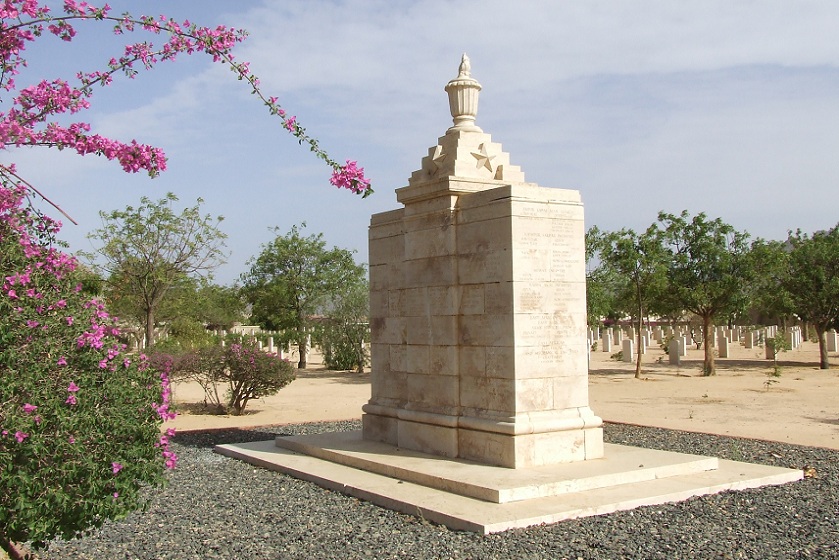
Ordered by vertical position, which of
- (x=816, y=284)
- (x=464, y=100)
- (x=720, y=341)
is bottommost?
(x=720, y=341)

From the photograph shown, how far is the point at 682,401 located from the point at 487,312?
1135 cm

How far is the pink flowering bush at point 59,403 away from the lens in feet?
13.6

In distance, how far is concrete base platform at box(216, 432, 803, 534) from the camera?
707cm

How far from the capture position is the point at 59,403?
4.25 m

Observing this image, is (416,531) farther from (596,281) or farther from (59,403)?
(596,281)

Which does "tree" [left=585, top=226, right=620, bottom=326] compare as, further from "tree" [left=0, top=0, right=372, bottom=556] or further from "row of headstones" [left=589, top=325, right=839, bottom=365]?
"tree" [left=0, top=0, right=372, bottom=556]

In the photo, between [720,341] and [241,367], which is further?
[720,341]

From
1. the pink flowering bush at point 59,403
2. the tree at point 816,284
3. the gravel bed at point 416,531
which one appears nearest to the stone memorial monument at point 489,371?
the gravel bed at point 416,531

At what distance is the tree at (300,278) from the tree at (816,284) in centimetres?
1656

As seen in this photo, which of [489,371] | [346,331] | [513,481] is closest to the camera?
[513,481]

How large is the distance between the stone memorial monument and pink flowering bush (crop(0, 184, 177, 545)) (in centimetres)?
330

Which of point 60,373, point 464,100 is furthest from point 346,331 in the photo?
point 60,373

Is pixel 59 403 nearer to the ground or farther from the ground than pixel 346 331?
nearer to the ground

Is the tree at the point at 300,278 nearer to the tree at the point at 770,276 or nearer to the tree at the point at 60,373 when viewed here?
the tree at the point at 770,276
